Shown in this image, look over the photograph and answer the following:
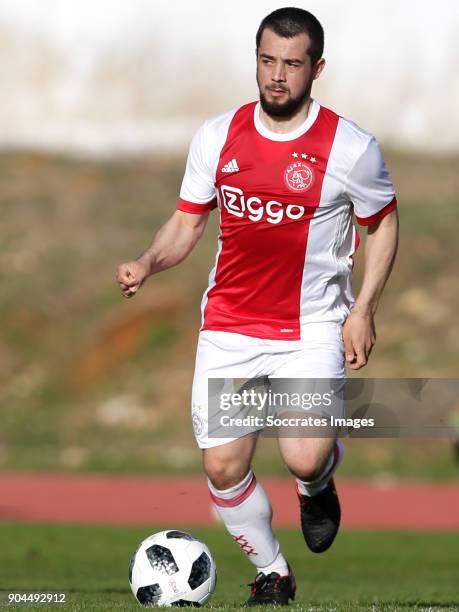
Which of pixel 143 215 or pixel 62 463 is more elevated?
pixel 143 215

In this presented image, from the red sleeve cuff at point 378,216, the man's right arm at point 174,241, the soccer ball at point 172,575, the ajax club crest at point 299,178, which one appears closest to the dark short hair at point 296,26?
the ajax club crest at point 299,178

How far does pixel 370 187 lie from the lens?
20.2ft

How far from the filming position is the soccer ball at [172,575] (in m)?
6.24

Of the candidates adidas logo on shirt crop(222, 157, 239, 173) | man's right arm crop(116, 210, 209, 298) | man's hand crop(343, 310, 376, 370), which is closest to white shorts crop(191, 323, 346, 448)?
man's hand crop(343, 310, 376, 370)

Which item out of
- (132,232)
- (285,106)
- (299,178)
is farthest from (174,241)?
(132,232)

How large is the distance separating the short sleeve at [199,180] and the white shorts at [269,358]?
66 cm

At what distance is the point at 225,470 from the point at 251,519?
1.08ft

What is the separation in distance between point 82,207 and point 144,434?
9041mm

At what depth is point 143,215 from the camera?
100ft

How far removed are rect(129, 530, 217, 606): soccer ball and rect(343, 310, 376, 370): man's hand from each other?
1.22 m

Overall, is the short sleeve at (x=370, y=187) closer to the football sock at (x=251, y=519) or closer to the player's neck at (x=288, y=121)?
the player's neck at (x=288, y=121)

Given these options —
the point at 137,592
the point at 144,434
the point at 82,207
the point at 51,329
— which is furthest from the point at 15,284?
the point at 137,592

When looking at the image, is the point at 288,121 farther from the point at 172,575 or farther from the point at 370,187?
the point at 172,575

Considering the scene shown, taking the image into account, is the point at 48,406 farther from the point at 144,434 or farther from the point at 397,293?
the point at 397,293
